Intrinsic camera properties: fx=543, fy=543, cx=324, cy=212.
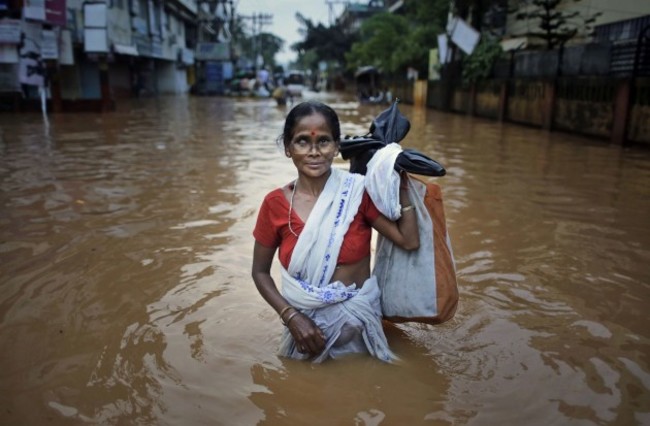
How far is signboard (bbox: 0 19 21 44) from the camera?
14484 millimetres

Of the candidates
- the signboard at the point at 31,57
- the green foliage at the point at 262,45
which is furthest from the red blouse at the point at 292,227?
the green foliage at the point at 262,45

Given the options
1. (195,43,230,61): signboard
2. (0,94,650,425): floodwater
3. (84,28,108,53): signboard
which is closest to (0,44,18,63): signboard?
(84,28,108,53): signboard

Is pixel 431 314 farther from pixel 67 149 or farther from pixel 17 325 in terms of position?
pixel 67 149

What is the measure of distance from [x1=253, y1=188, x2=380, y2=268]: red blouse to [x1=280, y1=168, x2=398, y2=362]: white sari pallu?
45mm

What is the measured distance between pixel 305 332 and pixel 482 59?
18.2 m

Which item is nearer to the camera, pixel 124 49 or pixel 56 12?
pixel 56 12

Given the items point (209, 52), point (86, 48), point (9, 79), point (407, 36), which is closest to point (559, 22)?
point (407, 36)

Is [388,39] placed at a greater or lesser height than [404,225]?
greater

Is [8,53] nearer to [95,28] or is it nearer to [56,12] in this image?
[56,12]

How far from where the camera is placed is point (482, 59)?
1872cm

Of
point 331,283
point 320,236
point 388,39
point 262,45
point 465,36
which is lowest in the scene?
point 331,283

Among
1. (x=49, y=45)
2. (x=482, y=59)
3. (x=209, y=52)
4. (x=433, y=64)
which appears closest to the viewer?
(x=49, y=45)

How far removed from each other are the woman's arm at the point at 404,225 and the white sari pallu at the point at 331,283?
0.49ft

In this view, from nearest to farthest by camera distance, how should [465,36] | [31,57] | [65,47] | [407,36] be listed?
[31,57], [65,47], [465,36], [407,36]
